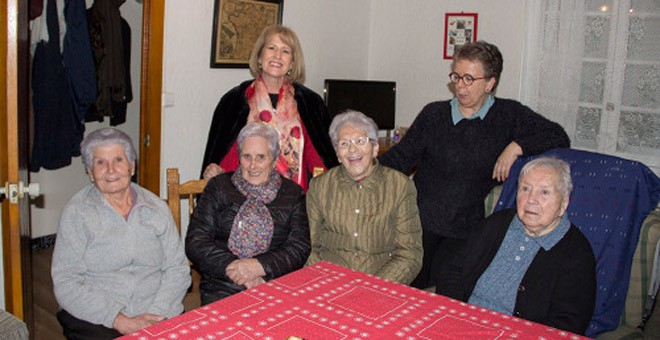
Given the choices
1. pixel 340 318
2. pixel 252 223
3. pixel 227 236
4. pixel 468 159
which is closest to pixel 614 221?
pixel 468 159

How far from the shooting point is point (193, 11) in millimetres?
3828

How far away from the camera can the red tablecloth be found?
1568mm

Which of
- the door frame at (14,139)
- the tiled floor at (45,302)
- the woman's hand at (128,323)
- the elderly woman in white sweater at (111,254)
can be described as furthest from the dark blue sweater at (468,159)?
the tiled floor at (45,302)

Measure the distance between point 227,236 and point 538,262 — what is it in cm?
114

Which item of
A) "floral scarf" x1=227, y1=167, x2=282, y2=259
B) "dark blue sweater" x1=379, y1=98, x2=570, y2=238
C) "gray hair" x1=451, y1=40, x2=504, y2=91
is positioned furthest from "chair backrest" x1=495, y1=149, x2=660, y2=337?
"floral scarf" x1=227, y1=167, x2=282, y2=259

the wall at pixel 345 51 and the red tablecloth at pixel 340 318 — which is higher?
the wall at pixel 345 51

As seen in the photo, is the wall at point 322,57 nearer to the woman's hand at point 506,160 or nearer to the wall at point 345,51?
the wall at point 345,51

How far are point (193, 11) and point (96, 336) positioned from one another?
2.32 meters

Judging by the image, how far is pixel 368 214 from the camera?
238 centimetres

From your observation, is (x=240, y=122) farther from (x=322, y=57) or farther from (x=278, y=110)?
(x=322, y=57)

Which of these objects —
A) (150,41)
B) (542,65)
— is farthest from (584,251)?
(542,65)

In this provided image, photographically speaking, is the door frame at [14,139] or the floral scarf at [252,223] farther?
the floral scarf at [252,223]

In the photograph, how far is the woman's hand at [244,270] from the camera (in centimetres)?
230

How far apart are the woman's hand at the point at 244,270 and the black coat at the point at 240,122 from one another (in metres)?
0.87
